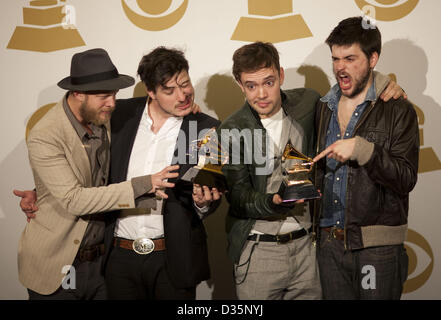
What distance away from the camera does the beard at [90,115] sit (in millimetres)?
3025

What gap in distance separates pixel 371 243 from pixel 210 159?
1097mm

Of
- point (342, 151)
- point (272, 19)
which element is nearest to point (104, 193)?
point (342, 151)

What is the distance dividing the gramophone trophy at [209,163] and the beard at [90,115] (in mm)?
680

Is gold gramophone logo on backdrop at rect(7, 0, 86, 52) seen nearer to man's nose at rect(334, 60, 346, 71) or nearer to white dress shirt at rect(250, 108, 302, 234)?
white dress shirt at rect(250, 108, 302, 234)

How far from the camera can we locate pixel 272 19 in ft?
12.7

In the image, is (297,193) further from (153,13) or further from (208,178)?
(153,13)

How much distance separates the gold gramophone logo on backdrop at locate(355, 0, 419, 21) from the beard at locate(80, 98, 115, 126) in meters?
2.30

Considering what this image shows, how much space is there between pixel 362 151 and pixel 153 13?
90.1 inches

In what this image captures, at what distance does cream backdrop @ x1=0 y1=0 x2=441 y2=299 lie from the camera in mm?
3822

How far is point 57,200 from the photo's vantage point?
117 inches

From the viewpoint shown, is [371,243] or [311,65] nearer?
[371,243]

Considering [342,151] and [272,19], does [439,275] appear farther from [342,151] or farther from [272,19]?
[272,19]

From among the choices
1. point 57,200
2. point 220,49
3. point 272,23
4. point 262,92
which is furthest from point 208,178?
point 272,23

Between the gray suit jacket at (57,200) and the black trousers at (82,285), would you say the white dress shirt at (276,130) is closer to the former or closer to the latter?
the gray suit jacket at (57,200)
